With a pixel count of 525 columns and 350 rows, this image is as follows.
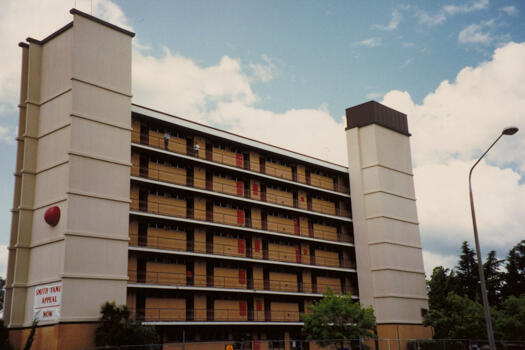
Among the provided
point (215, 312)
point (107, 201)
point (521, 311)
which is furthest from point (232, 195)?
point (521, 311)

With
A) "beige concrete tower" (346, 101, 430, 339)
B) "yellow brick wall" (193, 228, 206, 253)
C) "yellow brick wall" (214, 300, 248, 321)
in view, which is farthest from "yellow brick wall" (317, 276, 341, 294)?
"yellow brick wall" (193, 228, 206, 253)

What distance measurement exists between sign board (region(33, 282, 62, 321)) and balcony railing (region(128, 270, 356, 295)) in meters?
6.40

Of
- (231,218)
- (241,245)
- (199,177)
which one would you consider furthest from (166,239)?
(241,245)

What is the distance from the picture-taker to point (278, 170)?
58.2 m

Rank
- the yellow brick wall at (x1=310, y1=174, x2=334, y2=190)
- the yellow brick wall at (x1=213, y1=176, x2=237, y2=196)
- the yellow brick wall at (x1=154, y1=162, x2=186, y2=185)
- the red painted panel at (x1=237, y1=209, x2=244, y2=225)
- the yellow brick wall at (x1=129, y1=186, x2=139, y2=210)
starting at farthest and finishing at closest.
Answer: the yellow brick wall at (x1=310, y1=174, x2=334, y2=190), the red painted panel at (x1=237, y1=209, x2=244, y2=225), the yellow brick wall at (x1=213, y1=176, x2=237, y2=196), the yellow brick wall at (x1=154, y1=162, x2=186, y2=185), the yellow brick wall at (x1=129, y1=186, x2=139, y2=210)

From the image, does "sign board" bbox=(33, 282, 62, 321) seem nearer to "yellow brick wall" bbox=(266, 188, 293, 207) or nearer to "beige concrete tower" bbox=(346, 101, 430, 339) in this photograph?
"yellow brick wall" bbox=(266, 188, 293, 207)

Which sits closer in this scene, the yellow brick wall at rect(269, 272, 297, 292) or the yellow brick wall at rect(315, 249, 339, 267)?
the yellow brick wall at rect(269, 272, 297, 292)

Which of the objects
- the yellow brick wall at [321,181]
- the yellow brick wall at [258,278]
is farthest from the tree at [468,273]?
the yellow brick wall at [258,278]

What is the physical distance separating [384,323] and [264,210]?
1696 centimetres

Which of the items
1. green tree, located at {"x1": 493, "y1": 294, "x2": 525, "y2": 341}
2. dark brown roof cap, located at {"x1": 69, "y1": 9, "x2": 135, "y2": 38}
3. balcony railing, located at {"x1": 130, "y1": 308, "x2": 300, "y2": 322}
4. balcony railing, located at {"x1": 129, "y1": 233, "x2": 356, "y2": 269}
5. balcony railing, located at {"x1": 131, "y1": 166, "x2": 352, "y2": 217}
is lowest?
Result: green tree, located at {"x1": 493, "y1": 294, "x2": 525, "y2": 341}

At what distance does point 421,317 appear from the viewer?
59.3 m

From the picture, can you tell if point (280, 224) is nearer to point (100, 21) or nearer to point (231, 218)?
point (231, 218)

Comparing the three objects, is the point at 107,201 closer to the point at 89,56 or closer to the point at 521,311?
the point at 89,56

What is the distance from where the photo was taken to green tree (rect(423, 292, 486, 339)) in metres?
51.3
